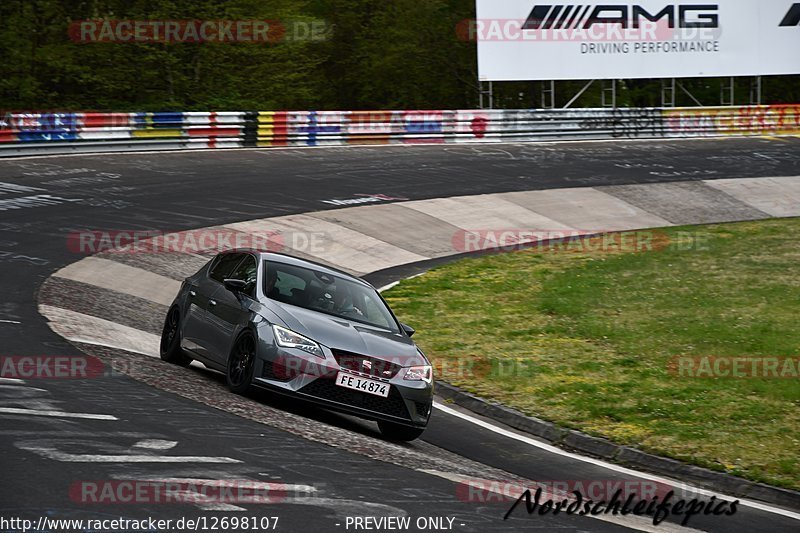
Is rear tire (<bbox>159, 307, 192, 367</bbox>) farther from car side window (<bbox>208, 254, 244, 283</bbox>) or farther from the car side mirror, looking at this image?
the car side mirror

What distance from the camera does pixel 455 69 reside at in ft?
185

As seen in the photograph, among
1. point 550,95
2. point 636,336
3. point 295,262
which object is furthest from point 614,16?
point 295,262

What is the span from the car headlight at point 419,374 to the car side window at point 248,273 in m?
1.79

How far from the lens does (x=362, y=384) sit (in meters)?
9.79

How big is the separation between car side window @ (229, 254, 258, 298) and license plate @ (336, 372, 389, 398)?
158 centimetres

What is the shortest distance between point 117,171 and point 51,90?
2134cm

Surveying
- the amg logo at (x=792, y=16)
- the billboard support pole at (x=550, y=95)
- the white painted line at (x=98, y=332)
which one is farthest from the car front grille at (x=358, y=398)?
the amg logo at (x=792, y=16)

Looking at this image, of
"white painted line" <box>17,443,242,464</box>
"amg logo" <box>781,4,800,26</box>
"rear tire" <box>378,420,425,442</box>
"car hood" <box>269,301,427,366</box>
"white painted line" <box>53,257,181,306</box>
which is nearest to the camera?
"white painted line" <box>17,443,242,464</box>

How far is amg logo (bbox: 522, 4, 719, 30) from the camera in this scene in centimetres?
4075

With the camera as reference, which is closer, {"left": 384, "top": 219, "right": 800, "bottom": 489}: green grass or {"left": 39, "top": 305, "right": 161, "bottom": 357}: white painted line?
{"left": 384, "top": 219, "right": 800, "bottom": 489}: green grass

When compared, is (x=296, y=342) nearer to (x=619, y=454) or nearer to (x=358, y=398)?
(x=358, y=398)

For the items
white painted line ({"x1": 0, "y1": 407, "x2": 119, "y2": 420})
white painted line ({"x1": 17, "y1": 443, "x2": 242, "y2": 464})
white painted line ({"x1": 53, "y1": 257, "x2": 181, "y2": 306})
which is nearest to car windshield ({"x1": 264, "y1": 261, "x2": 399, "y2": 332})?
white painted line ({"x1": 0, "y1": 407, "x2": 119, "y2": 420})

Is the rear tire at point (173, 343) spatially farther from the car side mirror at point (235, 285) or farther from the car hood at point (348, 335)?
the car hood at point (348, 335)

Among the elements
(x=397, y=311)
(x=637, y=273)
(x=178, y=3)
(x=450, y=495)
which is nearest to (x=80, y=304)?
(x=397, y=311)
